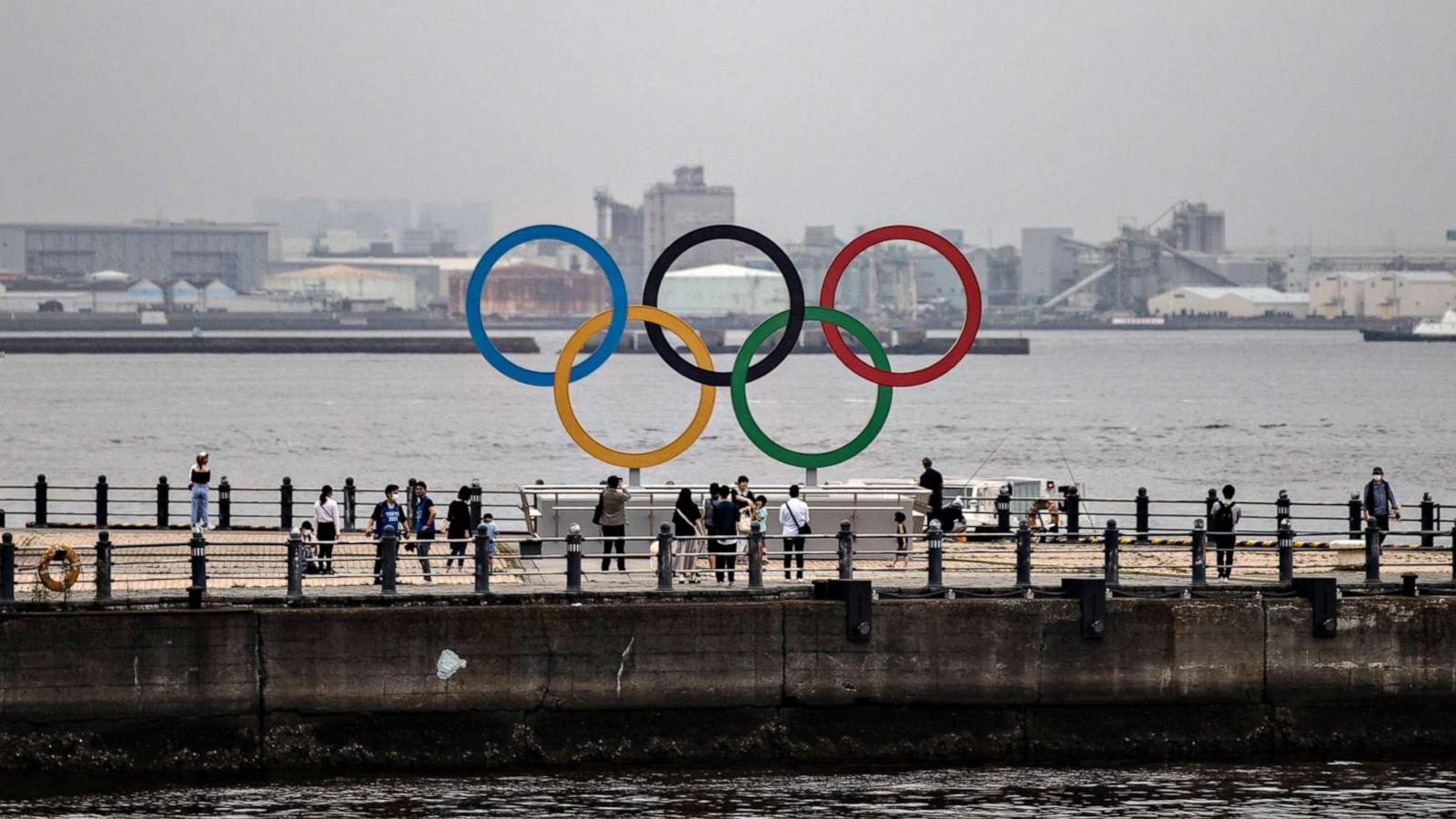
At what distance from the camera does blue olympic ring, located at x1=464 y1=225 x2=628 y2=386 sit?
3531 cm

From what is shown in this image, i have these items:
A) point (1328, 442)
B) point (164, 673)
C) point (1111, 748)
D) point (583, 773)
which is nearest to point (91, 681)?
point (164, 673)

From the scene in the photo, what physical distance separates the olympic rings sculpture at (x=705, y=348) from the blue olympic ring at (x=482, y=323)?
0.03 meters

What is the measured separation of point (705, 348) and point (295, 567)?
10870 mm

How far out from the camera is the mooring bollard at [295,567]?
25.6 m

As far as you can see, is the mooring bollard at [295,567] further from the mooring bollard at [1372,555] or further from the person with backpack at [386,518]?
the mooring bollard at [1372,555]

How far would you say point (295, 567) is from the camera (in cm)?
2575

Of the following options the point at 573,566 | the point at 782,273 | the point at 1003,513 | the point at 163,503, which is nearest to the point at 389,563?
the point at 573,566

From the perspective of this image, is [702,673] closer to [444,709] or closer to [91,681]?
[444,709]

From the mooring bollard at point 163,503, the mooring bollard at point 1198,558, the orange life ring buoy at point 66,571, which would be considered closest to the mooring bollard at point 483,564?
the orange life ring buoy at point 66,571

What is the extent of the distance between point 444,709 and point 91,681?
3869 millimetres

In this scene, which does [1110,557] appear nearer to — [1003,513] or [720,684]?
[720,684]

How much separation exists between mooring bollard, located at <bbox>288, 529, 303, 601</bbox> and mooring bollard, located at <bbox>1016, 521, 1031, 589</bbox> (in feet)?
27.6

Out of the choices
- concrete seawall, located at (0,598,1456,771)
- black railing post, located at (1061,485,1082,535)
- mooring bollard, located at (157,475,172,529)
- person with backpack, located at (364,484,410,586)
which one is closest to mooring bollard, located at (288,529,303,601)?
concrete seawall, located at (0,598,1456,771)

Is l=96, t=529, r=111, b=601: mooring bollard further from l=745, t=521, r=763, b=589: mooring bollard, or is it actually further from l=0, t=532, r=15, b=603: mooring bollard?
l=745, t=521, r=763, b=589: mooring bollard
